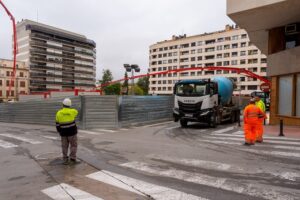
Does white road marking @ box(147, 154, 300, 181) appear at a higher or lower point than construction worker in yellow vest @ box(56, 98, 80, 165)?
lower

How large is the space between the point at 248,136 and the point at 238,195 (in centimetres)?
585

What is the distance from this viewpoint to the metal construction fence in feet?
56.0

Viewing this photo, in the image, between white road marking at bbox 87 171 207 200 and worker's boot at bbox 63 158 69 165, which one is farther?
worker's boot at bbox 63 158 69 165

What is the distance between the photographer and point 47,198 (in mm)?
5008

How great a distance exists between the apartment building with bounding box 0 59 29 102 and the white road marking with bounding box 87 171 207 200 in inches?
3423

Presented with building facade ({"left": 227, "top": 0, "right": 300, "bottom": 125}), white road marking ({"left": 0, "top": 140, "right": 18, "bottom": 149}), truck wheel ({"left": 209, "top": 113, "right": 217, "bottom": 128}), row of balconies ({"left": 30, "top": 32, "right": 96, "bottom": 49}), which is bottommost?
white road marking ({"left": 0, "top": 140, "right": 18, "bottom": 149})

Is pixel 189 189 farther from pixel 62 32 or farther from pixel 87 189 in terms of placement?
pixel 62 32

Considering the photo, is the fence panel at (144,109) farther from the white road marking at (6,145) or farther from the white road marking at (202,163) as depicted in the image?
the white road marking at (202,163)

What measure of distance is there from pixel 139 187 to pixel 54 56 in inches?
5147

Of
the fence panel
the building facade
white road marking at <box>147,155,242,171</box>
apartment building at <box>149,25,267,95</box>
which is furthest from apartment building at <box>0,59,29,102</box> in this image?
white road marking at <box>147,155,242,171</box>

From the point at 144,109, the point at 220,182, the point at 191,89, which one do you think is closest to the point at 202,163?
the point at 220,182

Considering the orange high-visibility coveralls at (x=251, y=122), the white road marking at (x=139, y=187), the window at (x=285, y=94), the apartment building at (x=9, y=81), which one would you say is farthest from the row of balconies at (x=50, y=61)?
the white road marking at (x=139, y=187)

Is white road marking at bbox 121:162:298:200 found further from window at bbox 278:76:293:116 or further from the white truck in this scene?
window at bbox 278:76:293:116

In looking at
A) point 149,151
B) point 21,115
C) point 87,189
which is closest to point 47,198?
point 87,189
